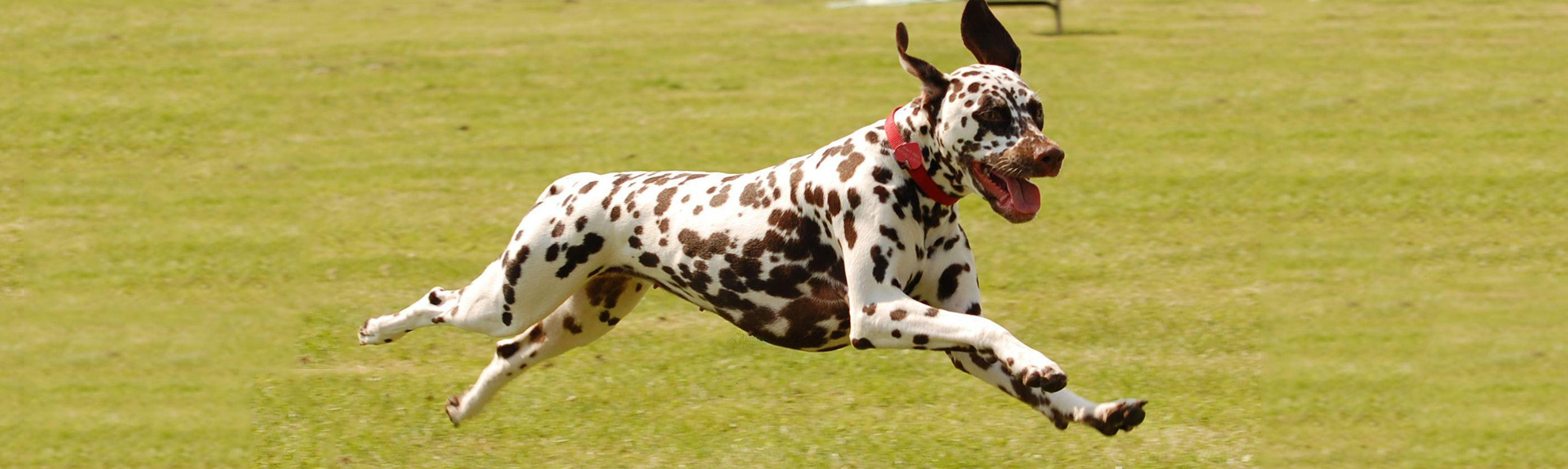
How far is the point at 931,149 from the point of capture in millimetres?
7480

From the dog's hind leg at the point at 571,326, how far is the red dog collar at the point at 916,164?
188 centimetres

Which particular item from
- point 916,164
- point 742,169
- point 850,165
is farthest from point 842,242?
point 742,169

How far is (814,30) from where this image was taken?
2664 cm

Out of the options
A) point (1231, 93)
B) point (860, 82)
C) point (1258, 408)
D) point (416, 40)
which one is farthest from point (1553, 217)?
point (416, 40)

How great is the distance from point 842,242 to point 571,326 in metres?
2.12

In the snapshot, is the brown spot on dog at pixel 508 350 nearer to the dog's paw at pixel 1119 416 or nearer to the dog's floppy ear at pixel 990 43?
the dog's floppy ear at pixel 990 43

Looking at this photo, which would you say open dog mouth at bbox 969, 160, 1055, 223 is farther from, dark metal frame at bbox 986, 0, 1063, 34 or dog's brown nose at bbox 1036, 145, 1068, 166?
dark metal frame at bbox 986, 0, 1063, 34

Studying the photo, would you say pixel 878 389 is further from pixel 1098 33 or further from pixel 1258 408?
pixel 1098 33

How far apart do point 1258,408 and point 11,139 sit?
1576 cm

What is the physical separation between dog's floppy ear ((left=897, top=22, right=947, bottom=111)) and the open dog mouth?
1.18ft

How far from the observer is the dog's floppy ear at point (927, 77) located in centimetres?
737

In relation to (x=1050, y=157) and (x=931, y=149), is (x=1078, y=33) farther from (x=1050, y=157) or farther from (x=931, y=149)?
(x=1050, y=157)

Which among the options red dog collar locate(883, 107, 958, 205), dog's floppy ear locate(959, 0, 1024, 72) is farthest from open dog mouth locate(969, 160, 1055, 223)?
dog's floppy ear locate(959, 0, 1024, 72)

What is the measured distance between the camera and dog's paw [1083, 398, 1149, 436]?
7274 mm
